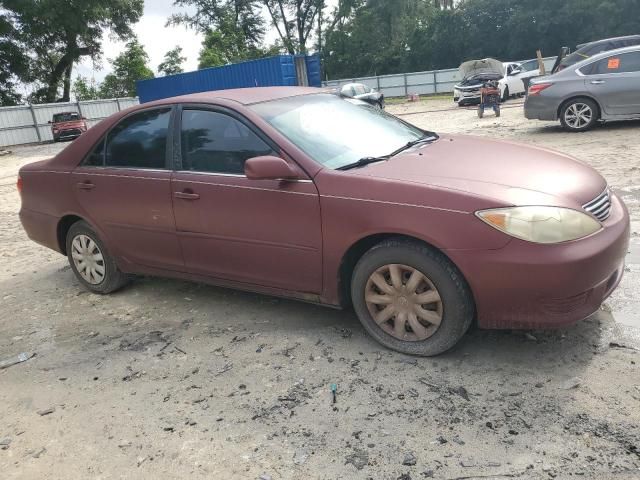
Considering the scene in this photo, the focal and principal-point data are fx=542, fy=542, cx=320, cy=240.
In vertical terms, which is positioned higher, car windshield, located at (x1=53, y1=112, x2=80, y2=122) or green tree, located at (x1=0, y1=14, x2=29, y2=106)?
green tree, located at (x1=0, y1=14, x2=29, y2=106)

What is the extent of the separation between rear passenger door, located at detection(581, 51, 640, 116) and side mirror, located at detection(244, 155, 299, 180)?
28.4 ft

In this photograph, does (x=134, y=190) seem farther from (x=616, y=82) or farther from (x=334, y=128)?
(x=616, y=82)

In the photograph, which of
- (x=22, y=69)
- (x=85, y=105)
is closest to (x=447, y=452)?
(x=85, y=105)

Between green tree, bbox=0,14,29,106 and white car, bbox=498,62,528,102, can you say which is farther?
green tree, bbox=0,14,29,106

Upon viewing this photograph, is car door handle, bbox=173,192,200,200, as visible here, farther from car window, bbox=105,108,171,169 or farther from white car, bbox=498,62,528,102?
white car, bbox=498,62,528,102

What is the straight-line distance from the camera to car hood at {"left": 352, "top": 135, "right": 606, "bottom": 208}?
2.89 m

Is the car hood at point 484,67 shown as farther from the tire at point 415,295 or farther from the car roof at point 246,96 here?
the tire at point 415,295

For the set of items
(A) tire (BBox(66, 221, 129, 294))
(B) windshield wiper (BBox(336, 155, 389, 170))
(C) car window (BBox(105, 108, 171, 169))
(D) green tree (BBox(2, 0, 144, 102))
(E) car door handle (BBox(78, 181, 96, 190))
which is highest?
(D) green tree (BBox(2, 0, 144, 102))

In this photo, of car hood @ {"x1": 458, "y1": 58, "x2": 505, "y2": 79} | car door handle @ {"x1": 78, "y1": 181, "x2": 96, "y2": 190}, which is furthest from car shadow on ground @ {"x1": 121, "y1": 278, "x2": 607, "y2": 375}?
car hood @ {"x1": 458, "y1": 58, "x2": 505, "y2": 79}

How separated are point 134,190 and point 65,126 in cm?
2550

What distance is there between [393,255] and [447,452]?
108 cm

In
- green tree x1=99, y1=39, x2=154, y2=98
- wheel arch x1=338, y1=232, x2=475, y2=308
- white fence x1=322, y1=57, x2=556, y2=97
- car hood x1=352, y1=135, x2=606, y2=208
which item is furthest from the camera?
green tree x1=99, y1=39, x2=154, y2=98

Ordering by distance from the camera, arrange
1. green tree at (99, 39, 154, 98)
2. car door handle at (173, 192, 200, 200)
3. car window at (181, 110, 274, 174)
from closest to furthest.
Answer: car window at (181, 110, 274, 174)
car door handle at (173, 192, 200, 200)
green tree at (99, 39, 154, 98)

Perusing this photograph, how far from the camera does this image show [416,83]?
35.8 metres
